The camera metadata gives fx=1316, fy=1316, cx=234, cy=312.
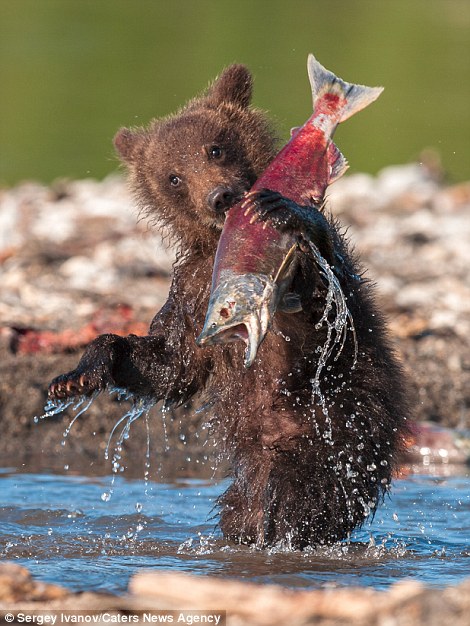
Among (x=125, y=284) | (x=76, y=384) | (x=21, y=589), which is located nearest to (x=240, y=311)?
(x=76, y=384)

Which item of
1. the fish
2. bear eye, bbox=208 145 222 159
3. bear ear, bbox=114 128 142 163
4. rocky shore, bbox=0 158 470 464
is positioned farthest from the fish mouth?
rocky shore, bbox=0 158 470 464

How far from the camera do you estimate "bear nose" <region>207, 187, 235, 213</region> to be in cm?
606

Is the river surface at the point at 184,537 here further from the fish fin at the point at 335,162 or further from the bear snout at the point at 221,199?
the fish fin at the point at 335,162

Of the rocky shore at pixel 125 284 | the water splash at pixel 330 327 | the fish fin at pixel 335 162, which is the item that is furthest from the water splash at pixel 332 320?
the rocky shore at pixel 125 284

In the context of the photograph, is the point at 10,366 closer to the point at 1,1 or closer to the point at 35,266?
the point at 35,266

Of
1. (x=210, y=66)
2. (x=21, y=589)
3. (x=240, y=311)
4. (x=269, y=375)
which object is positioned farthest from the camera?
(x=210, y=66)

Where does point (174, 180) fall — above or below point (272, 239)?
above

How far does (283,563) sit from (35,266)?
6295 millimetres

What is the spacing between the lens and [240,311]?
5.18 meters

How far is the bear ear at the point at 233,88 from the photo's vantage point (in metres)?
6.94

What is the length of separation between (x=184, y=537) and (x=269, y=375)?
103cm

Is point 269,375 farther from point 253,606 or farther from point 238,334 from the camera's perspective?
point 253,606

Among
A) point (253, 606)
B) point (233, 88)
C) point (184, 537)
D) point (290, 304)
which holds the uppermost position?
point (233, 88)

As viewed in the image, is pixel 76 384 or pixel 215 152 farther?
pixel 215 152
